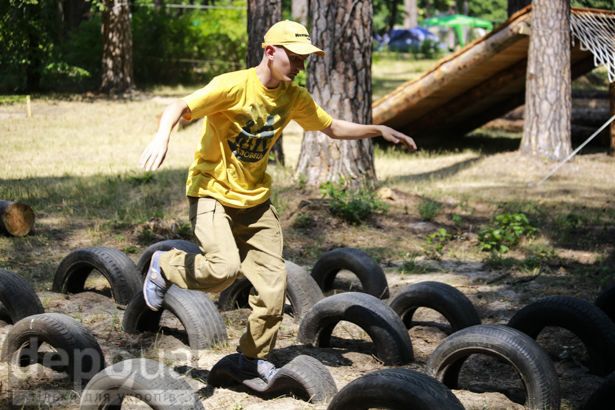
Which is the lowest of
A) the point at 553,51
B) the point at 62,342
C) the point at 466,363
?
the point at 466,363

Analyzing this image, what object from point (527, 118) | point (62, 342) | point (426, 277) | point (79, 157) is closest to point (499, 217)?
point (426, 277)

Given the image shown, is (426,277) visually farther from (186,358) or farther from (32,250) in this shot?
(32,250)

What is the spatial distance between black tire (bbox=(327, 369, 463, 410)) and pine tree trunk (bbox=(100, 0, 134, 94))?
64.2 feet

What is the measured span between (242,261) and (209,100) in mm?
1055

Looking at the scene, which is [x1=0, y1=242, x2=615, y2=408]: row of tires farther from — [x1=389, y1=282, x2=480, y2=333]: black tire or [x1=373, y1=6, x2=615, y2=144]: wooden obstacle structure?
[x1=373, y1=6, x2=615, y2=144]: wooden obstacle structure

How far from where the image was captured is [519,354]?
4.73 meters

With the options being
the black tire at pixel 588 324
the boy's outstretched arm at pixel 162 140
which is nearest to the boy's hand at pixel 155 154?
the boy's outstretched arm at pixel 162 140

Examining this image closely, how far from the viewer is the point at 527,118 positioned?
13.4 meters

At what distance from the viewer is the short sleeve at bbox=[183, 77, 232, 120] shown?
473 centimetres

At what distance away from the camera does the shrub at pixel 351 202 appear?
950cm

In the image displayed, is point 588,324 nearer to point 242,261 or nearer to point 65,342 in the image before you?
point 242,261

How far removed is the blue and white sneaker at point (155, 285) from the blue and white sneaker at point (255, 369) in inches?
28.6

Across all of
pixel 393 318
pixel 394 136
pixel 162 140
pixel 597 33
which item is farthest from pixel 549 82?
pixel 162 140

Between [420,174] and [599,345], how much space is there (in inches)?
315
